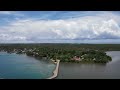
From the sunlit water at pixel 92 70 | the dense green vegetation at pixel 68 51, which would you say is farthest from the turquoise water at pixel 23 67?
the sunlit water at pixel 92 70

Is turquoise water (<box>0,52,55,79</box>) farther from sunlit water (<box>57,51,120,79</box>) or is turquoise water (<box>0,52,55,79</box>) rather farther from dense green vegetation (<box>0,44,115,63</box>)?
sunlit water (<box>57,51,120,79</box>)

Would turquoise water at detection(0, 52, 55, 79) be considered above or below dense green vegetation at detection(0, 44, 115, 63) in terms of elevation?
below

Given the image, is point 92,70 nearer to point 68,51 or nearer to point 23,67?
point 68,51

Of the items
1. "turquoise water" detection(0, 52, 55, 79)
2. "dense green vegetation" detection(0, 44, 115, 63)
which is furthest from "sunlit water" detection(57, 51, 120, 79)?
"turquoise water" detection(0, 52, 55, 79)

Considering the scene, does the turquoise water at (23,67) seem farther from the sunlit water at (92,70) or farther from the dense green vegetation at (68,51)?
the sunlit water at (92,70)

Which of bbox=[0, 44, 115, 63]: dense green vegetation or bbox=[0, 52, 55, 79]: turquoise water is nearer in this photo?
bbox=[0, 52, 55, 79]: turquoise water

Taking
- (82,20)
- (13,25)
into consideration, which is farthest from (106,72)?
(13,25)
